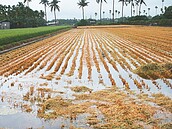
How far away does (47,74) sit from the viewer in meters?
11.1

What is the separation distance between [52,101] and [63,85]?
2011 millimetres

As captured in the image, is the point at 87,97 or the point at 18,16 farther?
the point at 18,16

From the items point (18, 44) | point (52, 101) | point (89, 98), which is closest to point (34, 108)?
point (52, 101)

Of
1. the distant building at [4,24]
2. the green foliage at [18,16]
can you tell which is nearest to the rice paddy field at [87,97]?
the distant building at [4,24]

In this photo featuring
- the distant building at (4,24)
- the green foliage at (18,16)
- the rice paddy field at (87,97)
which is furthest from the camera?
the green foliage at (18,16)

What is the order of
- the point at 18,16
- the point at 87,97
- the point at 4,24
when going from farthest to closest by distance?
the point at 18,16 → the point at 4,24 → the point at 87,97

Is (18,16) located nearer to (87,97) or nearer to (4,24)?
(4,24)

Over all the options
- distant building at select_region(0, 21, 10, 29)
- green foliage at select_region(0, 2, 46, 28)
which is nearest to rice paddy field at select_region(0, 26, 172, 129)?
distant building at select_region(0, 21, 10, 29)

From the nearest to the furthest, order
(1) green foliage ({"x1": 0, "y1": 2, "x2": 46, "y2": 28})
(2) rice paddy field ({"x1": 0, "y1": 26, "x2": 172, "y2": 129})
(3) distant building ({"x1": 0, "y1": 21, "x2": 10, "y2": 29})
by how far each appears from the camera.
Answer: (2) rice paddy field ({"x1": 0, "y1": 26, "x2": 172, "y2": 129}) < (3) distant building ({"x1": 0, "y1": 21, "x2": 10, "y2": 29}) < (1) green foliage ({"x1": 0, "y1": 2, "x2": 46, "y2": 28})

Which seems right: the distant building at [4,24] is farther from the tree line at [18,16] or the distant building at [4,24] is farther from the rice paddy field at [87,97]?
the rice paddy field at [87,97]

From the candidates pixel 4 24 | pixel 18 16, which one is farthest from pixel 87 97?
pixel 18 16

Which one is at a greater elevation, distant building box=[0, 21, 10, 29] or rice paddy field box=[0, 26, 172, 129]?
distant building box=[0, 21, 10, 29]

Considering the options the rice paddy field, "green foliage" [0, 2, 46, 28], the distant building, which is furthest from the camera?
"green foliage" [0, 2, 46, 28]

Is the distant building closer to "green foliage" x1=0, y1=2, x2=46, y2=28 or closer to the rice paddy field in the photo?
"green foliage" x1=0, y1=2, x2=46, y2=28
